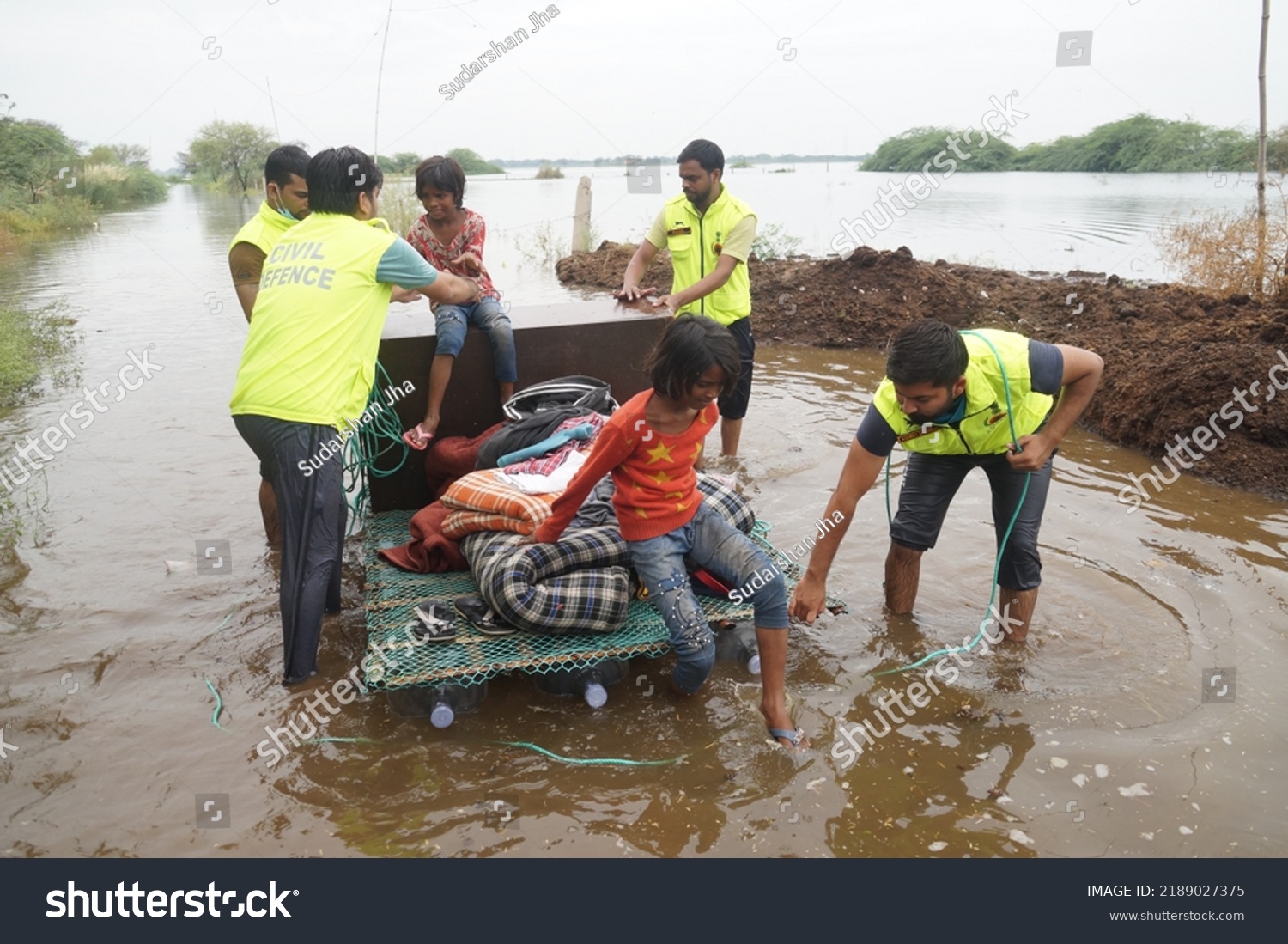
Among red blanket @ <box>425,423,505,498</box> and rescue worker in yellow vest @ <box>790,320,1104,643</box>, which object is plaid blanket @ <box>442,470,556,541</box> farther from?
rescue worker in yellow vest @ <box>790,320,1104,643</box>

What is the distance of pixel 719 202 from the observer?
228 inches

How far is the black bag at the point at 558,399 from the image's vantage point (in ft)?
15.8

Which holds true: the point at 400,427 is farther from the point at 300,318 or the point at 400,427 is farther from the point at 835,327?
the point at 835,327

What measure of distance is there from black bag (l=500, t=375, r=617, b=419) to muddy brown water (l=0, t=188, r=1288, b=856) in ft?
4.29

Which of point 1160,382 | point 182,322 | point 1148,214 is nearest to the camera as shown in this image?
point 1160,382

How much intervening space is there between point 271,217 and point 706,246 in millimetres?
2684

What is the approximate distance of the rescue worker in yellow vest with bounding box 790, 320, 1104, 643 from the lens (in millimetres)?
3205

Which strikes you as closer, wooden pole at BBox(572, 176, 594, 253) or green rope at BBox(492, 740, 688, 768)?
green rope at BBox(492, 740, 688, 768)

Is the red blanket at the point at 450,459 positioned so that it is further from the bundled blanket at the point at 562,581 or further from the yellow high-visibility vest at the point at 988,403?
the yellow high-visibility vest at the point at 988,403

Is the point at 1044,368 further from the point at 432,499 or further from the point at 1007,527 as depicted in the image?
the point at 432,499

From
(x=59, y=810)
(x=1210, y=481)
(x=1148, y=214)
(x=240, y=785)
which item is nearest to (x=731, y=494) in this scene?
(x=240, y=785)

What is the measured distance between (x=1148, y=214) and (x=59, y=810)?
19714 millimetres

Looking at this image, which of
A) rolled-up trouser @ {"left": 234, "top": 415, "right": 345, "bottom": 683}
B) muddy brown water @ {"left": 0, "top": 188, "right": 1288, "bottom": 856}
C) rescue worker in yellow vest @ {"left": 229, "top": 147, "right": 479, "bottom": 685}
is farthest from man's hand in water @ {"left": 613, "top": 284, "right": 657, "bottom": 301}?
rolled-up trouser @ {"left": 234, "top": 415, "right": 345, "bottom": 683}

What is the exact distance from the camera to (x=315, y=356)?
11.3 ft
